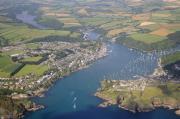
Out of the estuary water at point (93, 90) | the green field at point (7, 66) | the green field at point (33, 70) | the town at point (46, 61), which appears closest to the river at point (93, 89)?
the estuary water at point (93, 90)

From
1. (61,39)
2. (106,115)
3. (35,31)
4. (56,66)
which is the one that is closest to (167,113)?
(106,115)

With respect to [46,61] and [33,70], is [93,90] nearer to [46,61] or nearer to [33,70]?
[33,70]

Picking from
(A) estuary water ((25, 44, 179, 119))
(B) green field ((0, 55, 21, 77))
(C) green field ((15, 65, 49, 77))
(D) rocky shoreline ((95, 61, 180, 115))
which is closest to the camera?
(A) estuary water ((25, 44, 179, 119))

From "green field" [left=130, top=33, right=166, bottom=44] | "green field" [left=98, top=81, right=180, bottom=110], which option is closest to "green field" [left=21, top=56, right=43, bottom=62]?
"green field" [left=98, top=81, right=180, bottom=110]

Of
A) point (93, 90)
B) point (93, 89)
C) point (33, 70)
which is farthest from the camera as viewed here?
point (33, 70)

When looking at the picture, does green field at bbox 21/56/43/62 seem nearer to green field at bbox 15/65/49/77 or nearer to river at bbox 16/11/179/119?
green field at bbox 15/65/49/77

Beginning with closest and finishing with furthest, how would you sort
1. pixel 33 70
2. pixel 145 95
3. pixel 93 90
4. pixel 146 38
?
1. pixel 145 95
2. pixel 93 90
3. pixel 33 70
4. pixel 146 38

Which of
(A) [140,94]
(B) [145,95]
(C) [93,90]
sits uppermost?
(A) [140,94]

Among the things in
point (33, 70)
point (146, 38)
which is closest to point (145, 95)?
point (33, 70)
